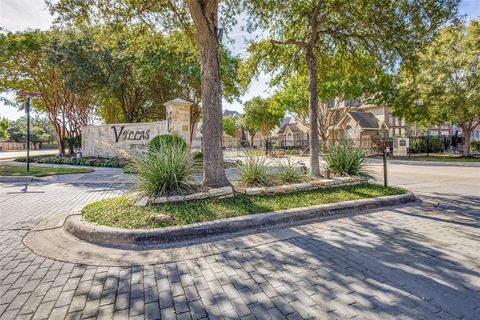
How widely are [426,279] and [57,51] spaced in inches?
839

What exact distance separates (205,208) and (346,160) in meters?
4.84

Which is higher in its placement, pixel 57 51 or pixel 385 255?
pixel 57 51

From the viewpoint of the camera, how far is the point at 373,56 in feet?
29.2

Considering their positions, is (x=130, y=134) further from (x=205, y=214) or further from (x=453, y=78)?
(x=453, y=78)

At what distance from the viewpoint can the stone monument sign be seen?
576 inches

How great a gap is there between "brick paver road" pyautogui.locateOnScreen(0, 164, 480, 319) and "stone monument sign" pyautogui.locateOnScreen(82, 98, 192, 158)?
9909 millimetres

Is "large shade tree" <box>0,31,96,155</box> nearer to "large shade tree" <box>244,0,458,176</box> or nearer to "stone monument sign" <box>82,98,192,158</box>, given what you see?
"stone monument sign" <box>82,98,192,158</box>

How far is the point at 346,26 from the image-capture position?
839 centimetres

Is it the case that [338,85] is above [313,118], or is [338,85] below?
above

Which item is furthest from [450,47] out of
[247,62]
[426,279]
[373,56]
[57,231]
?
[57,231]

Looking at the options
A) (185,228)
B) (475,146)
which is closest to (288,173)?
(185,228)

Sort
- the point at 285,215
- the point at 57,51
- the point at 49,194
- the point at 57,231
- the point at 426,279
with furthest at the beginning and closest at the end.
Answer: the point at 57,51 → the point at 49,194 → the point at 285,215 → the point at 57,231 → the point at 426,279

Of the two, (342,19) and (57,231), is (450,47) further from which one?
(57,231)

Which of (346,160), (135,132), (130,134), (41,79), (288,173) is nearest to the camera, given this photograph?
(288,173)
